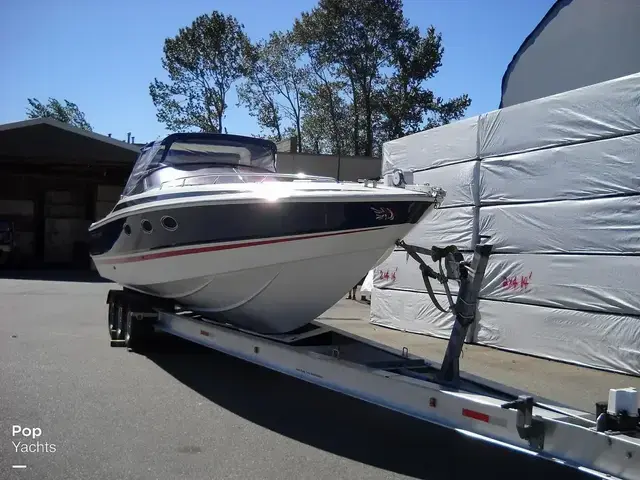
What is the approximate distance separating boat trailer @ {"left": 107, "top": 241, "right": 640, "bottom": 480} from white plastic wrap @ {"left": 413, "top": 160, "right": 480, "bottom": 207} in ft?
12.4

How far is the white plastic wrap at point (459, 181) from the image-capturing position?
9.37 meters

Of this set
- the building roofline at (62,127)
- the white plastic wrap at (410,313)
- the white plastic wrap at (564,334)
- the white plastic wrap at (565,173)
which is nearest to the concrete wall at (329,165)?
the building roofline at (62,127)

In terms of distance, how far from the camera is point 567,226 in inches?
315

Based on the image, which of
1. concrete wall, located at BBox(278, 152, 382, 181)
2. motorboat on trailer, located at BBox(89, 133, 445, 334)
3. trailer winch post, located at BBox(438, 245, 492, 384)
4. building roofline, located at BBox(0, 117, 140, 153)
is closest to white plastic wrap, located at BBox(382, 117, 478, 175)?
motorboat on trailer, located at BBox(89, 133, 445, 334)

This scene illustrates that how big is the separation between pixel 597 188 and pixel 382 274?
13.5 ft

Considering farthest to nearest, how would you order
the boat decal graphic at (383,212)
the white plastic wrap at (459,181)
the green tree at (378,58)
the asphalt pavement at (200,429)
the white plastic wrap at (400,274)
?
1. the green tree at (378,58)
2. the white plastic wrap at (400,274)
3. the white plastic wrap at (459,181)
4. the boat decal graphic at (383,212)
5. the asphalt pavement at (200,429)

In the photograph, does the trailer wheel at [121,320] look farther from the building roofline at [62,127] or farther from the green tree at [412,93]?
the green tree at [412,93]

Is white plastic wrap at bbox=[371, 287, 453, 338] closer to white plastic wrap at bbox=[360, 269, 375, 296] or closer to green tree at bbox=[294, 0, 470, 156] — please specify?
white plastic wrap at bbox=[360, 269, 375, 296]

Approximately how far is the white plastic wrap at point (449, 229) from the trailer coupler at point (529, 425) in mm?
5660

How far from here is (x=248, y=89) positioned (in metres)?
38.8

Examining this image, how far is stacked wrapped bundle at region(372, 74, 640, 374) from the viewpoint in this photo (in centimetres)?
736

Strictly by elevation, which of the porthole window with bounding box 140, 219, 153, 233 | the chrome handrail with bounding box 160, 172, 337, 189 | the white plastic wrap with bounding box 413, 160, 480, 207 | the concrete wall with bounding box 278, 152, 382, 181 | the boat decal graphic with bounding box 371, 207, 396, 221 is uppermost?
the concrete wall with bounding box 278, 152, 382, 181

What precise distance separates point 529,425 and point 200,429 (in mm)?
2636

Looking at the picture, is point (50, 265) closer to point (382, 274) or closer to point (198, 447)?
point (382, 274)
